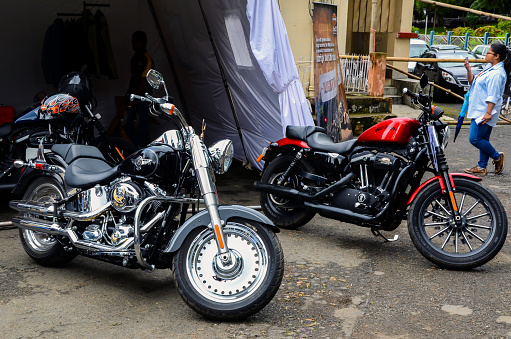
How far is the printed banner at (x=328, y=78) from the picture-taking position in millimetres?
7676

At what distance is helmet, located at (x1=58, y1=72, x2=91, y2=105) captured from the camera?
728 centimetres

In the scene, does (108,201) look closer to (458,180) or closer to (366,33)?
(458,180)

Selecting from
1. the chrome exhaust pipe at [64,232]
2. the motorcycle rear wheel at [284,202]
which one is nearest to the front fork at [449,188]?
the motorcycle rear wheel at [284,202]

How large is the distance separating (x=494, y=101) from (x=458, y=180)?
12.0 feet

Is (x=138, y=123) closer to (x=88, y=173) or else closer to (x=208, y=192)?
(x=88, y=173)

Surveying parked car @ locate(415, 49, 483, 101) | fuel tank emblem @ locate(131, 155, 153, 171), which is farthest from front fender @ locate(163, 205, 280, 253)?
parked car @ locate(415, 49, 483, 101)

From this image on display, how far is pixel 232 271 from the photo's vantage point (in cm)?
406

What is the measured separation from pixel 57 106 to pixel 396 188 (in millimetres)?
3675

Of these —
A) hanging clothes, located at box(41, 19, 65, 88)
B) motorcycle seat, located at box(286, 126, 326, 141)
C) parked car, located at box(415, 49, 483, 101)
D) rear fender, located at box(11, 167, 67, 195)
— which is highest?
hanging clothes, located at box(41, 19, 65, 88)

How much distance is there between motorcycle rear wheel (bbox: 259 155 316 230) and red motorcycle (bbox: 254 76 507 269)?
0.03ft

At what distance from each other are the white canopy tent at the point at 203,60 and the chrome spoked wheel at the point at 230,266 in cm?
309

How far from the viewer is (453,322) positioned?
13.8ft

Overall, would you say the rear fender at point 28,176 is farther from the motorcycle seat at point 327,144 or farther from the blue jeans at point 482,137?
the blue jeans at point 482,137

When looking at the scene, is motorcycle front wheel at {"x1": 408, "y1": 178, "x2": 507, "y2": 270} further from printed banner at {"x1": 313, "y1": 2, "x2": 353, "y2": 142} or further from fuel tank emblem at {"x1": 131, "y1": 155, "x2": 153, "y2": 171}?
printed banner at {"x1": 313, "y1": 2, "x2": 353, "y2": 142}
